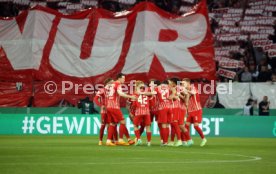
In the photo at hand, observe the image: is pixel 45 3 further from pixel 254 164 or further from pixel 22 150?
pixel 254 164

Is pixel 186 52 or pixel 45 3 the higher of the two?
pixel 45 3

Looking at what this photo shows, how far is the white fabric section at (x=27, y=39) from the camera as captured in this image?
110 feet

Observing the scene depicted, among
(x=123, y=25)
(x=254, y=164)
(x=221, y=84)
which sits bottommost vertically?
(x=254, y=164)

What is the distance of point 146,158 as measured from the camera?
17906mm

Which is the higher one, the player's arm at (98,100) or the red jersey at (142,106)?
the player's arm at (98,100)

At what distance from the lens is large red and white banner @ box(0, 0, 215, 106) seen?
33469 mm

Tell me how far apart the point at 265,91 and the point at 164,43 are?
5.09 m

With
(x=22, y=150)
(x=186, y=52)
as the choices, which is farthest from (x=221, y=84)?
(x=22, y=150)

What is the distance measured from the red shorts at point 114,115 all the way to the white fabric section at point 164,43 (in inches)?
361

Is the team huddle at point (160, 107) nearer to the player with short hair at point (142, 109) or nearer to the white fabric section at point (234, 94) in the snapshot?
the player with short hair at point (142, 109)

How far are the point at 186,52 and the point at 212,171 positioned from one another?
19.6 meters

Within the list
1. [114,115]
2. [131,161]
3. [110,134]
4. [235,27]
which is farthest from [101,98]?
[235,27]

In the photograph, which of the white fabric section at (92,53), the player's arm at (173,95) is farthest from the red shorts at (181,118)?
the white fabric section at (92,53)

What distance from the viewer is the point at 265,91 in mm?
32312
